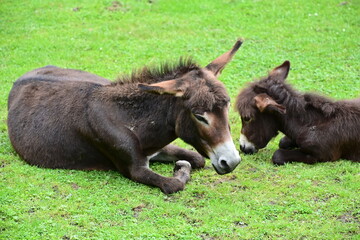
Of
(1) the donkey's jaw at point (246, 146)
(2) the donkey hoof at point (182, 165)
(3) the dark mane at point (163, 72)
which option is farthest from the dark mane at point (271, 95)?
(3) the dark mane at point (163, 72)

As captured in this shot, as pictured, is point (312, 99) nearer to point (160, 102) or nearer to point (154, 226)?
point (160, 102)

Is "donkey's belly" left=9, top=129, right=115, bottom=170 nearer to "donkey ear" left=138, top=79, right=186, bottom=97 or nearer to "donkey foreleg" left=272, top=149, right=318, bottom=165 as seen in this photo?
"donkey ear" left=138, top=79, right=186, bottom=97

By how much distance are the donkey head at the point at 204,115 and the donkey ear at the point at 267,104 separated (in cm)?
155

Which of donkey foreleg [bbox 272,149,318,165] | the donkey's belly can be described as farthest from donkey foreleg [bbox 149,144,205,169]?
donkey foreleg [bbox 272,149,318,165]

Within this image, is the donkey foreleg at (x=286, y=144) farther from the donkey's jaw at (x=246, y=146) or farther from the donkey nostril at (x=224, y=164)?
the donkey nostril at (x=224, y=164)

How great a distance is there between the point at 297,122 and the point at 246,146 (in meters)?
0.89

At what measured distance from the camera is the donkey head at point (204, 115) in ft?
24.8

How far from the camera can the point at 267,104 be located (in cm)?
930

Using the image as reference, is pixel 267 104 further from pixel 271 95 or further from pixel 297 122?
pixel 297 122

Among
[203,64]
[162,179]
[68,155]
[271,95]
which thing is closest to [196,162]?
[162,179]

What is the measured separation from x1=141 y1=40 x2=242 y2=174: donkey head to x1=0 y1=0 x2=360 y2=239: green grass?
2.07 ft

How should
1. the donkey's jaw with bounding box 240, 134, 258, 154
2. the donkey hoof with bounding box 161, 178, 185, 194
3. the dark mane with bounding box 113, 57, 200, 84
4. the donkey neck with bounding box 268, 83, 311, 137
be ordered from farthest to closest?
the donkey's jaw with bounding box 240, 134, 258, 154
the donkey neck with bounding box 268, 83, 311, 137
the dark mane with bounding box 113, 57, 200, 84
the donkey hoof with bounding box 161, 178, 185, 194

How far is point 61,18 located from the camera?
18312 mm

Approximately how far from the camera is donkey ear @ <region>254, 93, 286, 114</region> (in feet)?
30.2
